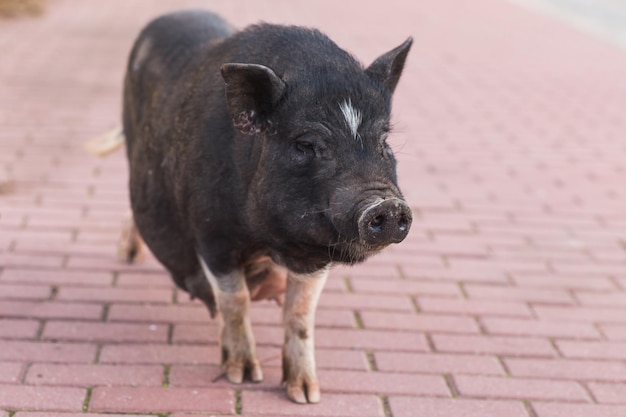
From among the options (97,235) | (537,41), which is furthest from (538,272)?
(537,41)

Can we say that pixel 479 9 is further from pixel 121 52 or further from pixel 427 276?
pixel 427 276

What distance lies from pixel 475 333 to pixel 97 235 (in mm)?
2114

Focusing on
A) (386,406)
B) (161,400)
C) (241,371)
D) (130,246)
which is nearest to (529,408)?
(386,406)

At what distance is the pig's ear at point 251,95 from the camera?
9.75 feet

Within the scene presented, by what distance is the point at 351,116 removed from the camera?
297 cm

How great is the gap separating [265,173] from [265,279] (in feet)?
2.68

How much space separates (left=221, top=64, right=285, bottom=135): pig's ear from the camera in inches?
117

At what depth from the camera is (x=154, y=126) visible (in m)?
3.92

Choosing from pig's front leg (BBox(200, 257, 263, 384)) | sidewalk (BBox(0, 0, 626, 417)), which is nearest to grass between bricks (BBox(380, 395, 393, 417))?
sidewalk (BBox(0, 0, 626, 417))

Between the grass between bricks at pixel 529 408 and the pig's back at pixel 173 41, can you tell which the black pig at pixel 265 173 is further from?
the grass between bricks at pixel 529 408

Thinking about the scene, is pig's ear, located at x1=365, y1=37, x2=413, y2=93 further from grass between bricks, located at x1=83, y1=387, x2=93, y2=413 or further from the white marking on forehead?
grass between bricks, located at x1=83, y1=387, x2=93, y2=413

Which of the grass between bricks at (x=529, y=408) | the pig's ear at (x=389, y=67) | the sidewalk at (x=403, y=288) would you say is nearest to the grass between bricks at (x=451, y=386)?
the sidewalk at (x=403, y=288)

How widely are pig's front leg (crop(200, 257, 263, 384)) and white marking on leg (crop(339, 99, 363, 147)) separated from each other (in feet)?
2.68

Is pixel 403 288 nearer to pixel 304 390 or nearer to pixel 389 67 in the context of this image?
pixel 304 390
